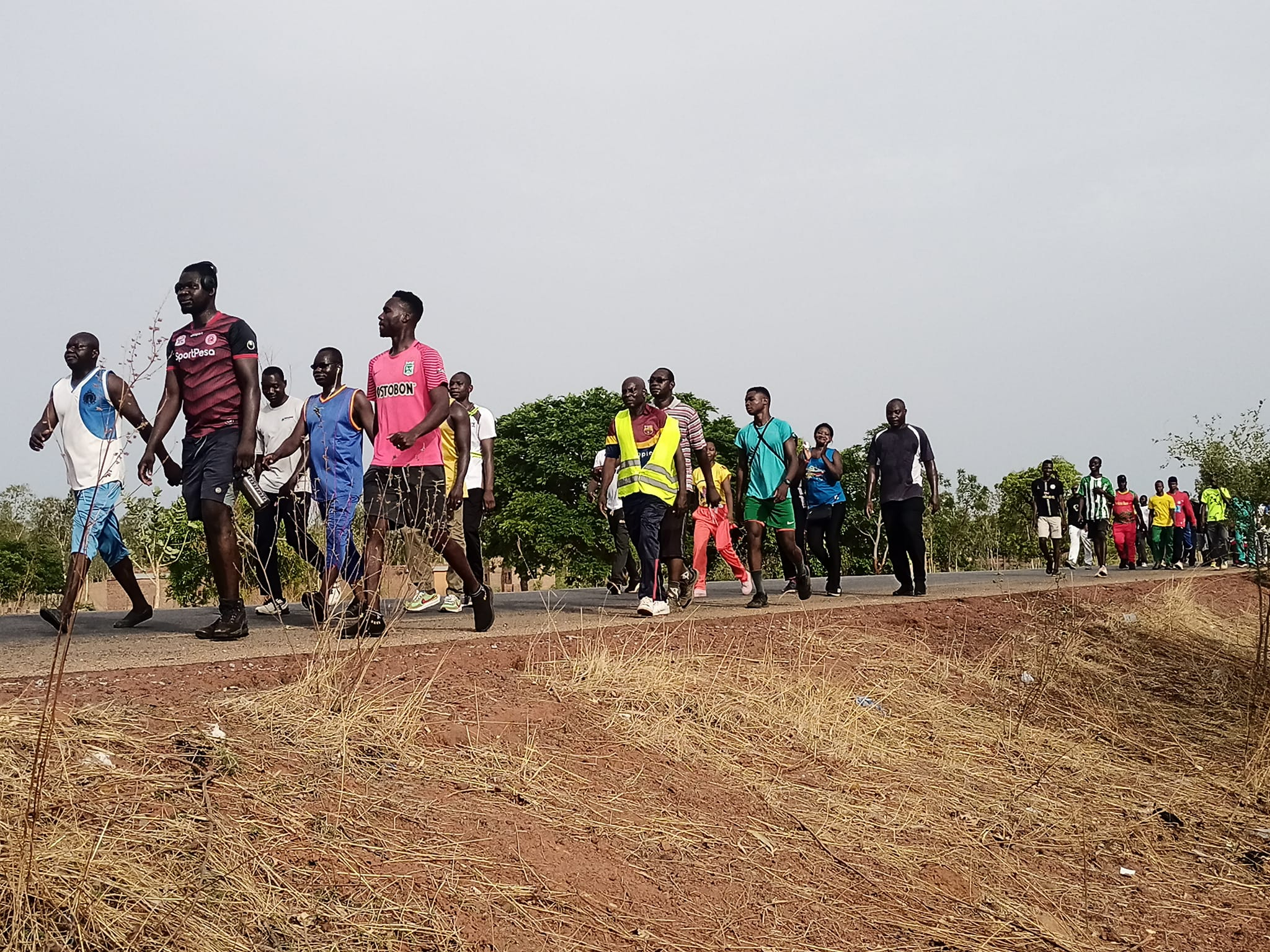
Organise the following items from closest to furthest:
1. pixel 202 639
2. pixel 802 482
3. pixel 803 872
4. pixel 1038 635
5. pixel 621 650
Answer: pixel 803 872 < pixel 621 650 < pixel 202 639 < pixel 1038 635 < pixel 802 482

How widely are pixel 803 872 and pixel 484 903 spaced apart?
1349 millimetres

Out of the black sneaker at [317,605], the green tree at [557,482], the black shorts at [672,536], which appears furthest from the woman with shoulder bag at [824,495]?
the green tree at [557,482]

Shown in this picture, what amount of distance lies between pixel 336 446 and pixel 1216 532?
20.1 metres

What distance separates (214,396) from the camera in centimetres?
702

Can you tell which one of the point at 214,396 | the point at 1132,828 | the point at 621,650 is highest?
the point at 214,396

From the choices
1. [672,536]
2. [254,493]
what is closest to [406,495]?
[254,493]

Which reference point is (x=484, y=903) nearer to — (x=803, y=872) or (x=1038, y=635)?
(x=803, y=872)

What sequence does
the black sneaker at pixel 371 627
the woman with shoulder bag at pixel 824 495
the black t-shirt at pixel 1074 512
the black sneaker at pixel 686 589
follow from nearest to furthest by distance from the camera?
the black sneaker at pixel 371 627, the black sneaker at pixel 686 589, the woman with shoulder bag at pixel 824 495, the black t-shirt at pixel 1074 512

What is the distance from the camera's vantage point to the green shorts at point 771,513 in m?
10.8


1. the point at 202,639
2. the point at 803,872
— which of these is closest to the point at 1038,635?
the point at 803,872

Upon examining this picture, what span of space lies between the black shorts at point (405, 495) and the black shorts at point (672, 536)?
248 centimetres

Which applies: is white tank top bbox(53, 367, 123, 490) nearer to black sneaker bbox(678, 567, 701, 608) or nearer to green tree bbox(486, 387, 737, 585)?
black sneaker bbox(678, 567, 701, 608)

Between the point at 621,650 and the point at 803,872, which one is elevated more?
the point at 621,650

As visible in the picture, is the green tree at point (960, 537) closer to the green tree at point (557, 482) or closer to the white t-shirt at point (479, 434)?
the green tree at point (557, 482)
